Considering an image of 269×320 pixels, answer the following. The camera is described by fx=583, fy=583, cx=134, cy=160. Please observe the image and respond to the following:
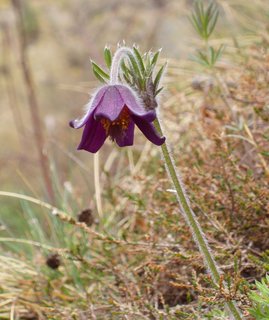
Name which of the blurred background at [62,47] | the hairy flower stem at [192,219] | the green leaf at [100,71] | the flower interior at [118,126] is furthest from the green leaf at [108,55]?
the blurred background at [62,47]

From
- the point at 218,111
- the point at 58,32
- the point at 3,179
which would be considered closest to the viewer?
the point at 218,111

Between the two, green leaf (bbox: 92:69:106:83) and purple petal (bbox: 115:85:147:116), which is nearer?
purple petal (bbox: 115:85:147:116)

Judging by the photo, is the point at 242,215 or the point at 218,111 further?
the point at 218,111

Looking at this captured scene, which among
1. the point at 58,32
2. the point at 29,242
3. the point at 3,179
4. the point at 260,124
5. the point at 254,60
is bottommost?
the point at 29,242

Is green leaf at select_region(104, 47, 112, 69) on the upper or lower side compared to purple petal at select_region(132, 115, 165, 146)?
upper

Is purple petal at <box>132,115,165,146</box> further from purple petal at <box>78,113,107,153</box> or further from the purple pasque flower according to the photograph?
purple petal at <box>78,113,107,153</box>

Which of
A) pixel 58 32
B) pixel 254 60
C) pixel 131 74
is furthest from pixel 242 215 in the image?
pixel 58 32

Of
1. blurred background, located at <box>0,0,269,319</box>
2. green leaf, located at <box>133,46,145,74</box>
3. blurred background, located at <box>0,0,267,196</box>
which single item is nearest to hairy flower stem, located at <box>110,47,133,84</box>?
green leaf, located at <box>133,46,145,74</box>

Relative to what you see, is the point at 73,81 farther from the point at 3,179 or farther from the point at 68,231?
the point at 68,231
